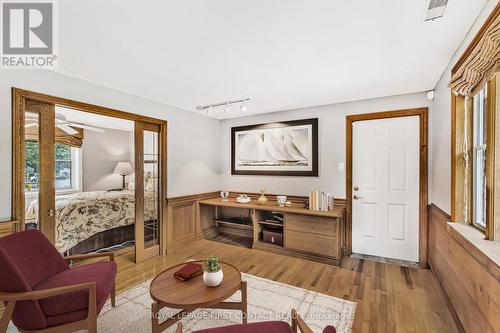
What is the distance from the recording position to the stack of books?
328 cm

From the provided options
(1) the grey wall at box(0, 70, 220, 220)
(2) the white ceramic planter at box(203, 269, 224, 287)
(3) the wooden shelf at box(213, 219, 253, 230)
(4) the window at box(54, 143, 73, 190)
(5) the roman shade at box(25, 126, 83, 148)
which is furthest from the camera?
(4) the window at box(54, 143, 73, 190)

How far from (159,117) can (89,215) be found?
69.0 inches

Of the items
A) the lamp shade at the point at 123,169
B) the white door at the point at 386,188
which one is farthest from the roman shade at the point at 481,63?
the lamp shade at the point at 123,169

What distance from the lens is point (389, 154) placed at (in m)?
3.18

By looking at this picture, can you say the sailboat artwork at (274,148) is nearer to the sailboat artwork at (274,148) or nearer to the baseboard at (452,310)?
the sailboat artwork at (274,148)

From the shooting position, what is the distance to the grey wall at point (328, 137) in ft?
10.4

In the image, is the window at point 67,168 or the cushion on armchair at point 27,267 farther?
the window at point 67,168

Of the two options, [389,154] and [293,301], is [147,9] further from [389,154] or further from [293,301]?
[389,154]

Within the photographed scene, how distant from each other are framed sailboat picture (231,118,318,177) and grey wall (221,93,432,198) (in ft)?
0.33

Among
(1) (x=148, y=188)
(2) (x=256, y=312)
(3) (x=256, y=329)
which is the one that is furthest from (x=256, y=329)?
(1) (x=148, y=188)

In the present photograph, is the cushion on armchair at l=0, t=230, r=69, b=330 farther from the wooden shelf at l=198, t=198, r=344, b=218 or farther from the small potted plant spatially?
the wooden shelf at l=198, t=198, r=344, b=218

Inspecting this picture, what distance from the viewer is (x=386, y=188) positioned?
320 cm

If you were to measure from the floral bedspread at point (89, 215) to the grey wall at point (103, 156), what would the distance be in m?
2.15

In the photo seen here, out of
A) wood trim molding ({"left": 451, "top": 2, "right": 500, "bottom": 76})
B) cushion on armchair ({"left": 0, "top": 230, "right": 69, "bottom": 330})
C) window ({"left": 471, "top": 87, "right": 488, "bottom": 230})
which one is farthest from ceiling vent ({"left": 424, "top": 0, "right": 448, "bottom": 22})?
cushion on armchair ({"left": 0, "top": 230, "right": 69, "bottom": 330})
